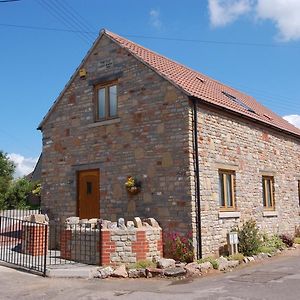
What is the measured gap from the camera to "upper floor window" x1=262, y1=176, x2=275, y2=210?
52.9 ft

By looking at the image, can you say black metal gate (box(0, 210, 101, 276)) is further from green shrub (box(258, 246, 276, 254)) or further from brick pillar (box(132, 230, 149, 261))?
green shrub (box(258, 246, 276, 254))

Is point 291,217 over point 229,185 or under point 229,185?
under

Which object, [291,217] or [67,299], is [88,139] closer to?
[67,299]

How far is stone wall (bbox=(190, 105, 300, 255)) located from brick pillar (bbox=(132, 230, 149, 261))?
6.08 ft

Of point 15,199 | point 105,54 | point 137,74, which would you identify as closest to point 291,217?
point 137,74

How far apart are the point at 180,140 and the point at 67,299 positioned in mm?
6003

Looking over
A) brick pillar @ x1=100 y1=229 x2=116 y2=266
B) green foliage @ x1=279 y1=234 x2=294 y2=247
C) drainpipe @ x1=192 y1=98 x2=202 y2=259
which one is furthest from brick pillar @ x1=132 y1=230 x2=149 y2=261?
green foliage @ x1=279 y1=234 x2=294 y2=247

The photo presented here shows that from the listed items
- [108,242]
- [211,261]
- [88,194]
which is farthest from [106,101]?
[211,261]

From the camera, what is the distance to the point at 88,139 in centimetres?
1485

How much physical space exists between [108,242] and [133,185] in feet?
8.47

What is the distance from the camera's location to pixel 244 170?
14727mm

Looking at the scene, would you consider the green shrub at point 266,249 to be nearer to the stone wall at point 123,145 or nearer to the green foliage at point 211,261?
the green foliage at point 211,261

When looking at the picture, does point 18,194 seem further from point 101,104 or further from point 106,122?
point 106,122

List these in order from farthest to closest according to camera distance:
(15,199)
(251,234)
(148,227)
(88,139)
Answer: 1. (15,199)
2. (88,139)
3. (251,234)
4. (148,227)
